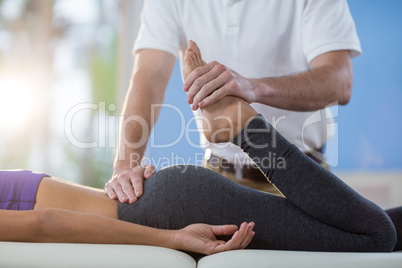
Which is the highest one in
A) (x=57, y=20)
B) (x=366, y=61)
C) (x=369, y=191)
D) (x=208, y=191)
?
(x=57, y=20)

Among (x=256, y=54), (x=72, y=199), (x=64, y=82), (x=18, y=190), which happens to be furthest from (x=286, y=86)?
(x=64, y=82)

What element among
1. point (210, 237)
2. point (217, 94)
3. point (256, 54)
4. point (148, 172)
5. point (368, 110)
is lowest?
point (210, 237)

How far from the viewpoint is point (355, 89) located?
301 centimetres

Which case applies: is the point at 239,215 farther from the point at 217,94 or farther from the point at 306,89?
the point at 306,89

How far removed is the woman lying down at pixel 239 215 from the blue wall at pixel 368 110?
186 centimetres

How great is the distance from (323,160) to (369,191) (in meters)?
1.52

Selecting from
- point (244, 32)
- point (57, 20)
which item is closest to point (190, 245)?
point (244, 32)

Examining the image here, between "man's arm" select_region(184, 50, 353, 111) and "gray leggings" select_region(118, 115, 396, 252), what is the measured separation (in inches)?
6.4

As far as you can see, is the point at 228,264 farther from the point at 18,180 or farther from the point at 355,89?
the point at 355,89

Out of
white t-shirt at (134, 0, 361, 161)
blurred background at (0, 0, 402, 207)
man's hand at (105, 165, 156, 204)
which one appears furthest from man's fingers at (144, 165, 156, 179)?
blurred background at (0, 0, 402, 207)

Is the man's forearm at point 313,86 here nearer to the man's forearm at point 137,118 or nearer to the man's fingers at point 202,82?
the man's fingers at point 202,82

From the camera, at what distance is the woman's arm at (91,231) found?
1032 mm

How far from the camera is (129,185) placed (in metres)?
1.22

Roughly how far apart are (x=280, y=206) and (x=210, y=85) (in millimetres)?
380
